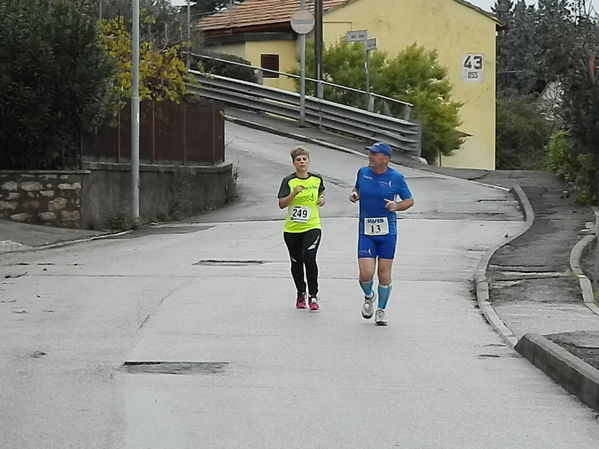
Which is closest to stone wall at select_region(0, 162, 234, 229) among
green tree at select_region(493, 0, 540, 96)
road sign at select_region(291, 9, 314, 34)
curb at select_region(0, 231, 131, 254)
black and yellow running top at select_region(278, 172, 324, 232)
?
curb at select_region(0, 231, 131, 254)

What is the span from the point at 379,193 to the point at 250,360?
2760 millimetres

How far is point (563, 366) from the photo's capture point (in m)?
9.48

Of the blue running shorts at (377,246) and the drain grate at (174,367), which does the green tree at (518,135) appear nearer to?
the blue running shorts at (377,246)

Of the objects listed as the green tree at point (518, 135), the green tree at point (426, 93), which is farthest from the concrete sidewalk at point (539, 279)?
the green tree at point (518, 135)

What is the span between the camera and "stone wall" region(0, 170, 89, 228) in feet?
71.1

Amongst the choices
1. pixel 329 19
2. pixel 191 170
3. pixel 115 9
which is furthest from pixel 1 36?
pixel 329 19

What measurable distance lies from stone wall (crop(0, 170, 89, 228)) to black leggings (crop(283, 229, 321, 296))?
31.1 feet

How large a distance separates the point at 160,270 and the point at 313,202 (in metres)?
3.90

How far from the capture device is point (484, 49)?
2167 inches

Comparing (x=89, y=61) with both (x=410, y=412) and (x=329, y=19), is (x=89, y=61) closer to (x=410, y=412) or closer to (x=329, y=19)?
(x=410, y=412)

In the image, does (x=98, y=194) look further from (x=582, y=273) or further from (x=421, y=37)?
(x=421, y=37)

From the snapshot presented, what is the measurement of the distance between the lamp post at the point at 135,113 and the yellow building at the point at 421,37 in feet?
99.7

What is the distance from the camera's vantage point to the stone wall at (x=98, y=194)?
21734 millimetres

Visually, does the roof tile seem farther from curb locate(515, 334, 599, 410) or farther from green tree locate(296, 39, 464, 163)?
curb locate(515, 334, 599, 410)
